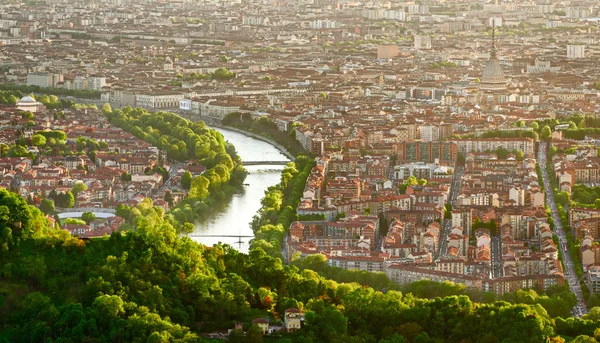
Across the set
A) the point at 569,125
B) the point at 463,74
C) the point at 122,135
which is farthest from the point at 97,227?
the point at 463,74

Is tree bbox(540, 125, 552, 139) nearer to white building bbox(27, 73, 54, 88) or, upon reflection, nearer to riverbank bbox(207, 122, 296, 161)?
riverbank bbox(207, 122, 296, 161)

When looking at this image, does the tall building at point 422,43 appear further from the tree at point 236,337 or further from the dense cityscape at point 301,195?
the tree at point 236,337

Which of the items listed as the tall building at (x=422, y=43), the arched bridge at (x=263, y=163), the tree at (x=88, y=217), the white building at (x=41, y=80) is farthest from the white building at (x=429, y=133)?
the tall building at (x=422, y=43)

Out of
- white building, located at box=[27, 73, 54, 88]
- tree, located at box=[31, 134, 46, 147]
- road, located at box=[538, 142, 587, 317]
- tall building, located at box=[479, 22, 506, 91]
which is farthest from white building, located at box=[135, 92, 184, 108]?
road, located at box=[538, 142, 587, 317]

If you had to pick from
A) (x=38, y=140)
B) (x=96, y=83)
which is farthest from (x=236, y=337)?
(x=96, y=83)

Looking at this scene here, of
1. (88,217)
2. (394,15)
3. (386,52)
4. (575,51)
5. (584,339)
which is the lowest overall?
(394,15)

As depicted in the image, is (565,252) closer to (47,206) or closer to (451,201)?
(451,201)
